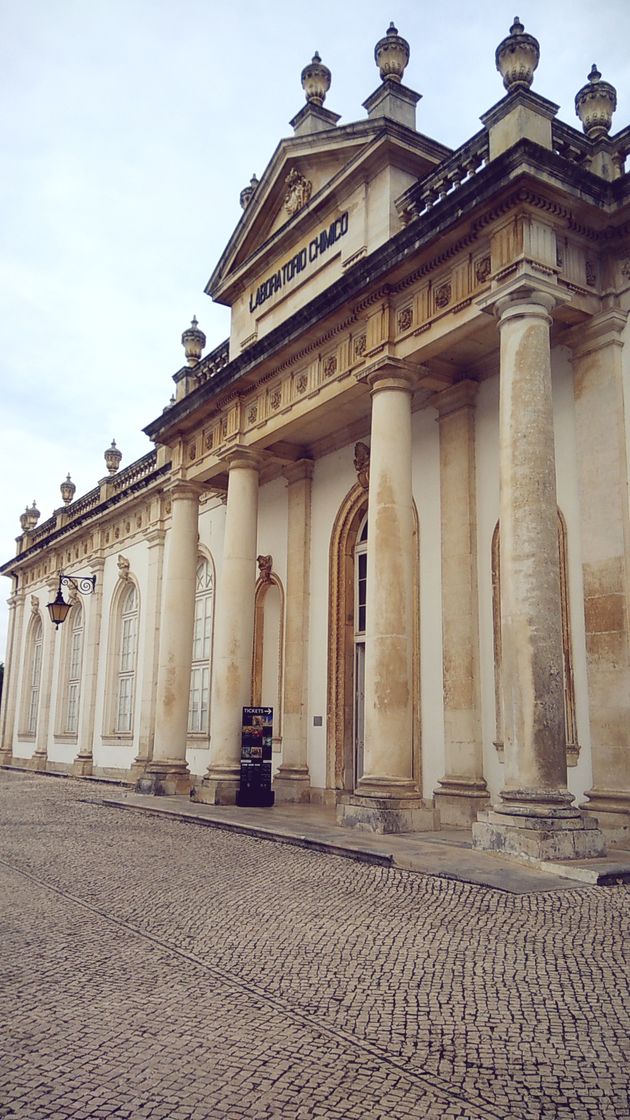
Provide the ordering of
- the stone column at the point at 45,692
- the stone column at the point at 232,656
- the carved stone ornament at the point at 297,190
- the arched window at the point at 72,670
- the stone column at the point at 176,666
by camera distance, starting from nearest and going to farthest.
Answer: the stone column at the point at 232,656 → the carved stone ornament at the point at 297,190 → the stone column at the point at 176,666 → the arched window at the point at 72,670 → the stone column at the point at 45,692

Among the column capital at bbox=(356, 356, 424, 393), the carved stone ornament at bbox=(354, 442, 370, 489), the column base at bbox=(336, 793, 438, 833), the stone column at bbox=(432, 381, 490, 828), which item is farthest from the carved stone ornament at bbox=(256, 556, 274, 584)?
the column base at bbox=(336, 793, 438, 833)

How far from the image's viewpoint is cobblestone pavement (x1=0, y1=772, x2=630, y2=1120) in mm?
3379

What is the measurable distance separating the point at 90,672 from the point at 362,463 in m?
13.4

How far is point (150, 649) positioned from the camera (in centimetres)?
2219

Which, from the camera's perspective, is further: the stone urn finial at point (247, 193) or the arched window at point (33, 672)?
the arched window at point (33, 672)

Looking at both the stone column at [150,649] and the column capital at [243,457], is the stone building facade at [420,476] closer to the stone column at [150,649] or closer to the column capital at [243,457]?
the column capital at [243,457]

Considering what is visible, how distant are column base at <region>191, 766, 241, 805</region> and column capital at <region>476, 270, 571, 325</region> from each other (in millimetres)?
8242

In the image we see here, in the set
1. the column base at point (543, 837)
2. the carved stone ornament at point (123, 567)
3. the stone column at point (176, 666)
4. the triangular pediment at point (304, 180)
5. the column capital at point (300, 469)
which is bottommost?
the column base at point (543, 837)

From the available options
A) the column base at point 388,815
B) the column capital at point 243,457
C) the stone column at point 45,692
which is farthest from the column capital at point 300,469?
the stone column at point 45,692

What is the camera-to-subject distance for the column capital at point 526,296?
9891 millimetres

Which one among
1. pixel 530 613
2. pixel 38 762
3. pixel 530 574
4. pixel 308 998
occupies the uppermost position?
pixel 530 574

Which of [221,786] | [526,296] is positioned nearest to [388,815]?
[221,786]

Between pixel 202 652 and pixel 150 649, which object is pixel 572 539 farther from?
pixel 150 649

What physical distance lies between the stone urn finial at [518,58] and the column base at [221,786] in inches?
408
